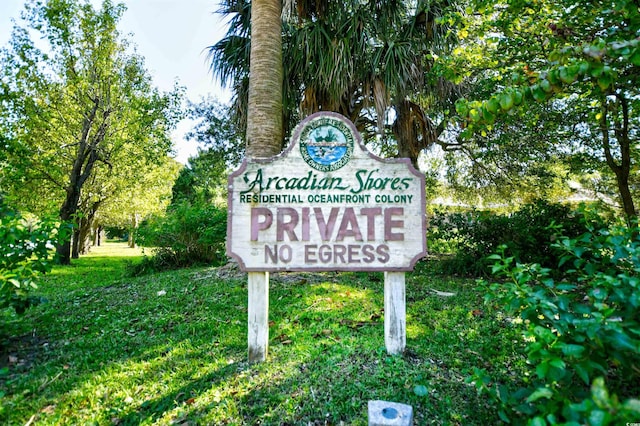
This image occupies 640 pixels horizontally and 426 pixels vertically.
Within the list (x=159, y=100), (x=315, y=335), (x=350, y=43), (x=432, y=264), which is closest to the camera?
(x=315, y=335)

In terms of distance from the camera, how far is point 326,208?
2.89 meters

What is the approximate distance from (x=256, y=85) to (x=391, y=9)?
3.76 m

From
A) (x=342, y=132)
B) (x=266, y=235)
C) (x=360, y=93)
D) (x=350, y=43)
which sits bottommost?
(x=266, y=235)

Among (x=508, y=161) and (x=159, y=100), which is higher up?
(x=159, y=100)

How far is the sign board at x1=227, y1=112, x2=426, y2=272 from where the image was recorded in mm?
2838

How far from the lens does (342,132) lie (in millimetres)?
2943

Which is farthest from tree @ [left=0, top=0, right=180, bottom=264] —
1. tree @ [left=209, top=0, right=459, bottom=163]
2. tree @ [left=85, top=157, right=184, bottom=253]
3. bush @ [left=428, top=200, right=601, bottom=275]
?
bush @ [left=428, top=200, right=601, bottom=275]

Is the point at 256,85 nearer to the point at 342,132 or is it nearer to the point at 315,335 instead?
the point at 342,132

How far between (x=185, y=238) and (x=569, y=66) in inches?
300

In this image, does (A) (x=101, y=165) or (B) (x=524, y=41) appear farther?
(A) (x=101, y=165)

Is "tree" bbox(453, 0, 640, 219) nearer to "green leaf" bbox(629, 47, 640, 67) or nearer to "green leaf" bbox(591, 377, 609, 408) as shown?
"green leaf" bbox(629, 47, 640, 67)

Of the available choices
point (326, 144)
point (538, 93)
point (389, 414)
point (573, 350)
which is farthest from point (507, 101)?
point (389, 414)

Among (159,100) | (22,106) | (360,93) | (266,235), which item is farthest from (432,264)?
(22,106)

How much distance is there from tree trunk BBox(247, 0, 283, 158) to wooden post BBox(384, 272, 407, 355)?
104 inches
